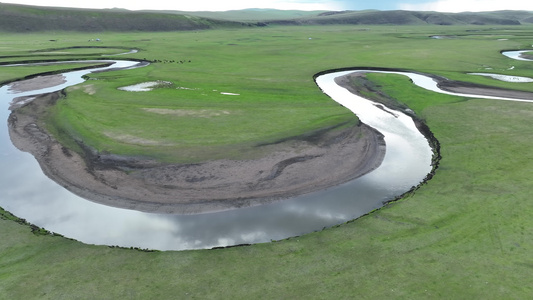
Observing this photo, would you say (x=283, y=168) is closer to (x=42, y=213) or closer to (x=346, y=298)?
(x=346, y=298)

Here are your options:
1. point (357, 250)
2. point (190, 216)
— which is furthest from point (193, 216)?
point (357, 250)

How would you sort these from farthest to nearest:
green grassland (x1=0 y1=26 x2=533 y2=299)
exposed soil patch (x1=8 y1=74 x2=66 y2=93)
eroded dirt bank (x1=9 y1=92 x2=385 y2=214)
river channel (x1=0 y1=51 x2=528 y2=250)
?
exposed soil patch (x1=8 y1=74 x2=66 y2=93)
eroded dirt bank (x1=9 y1=92 x2=385 y2=214)
river channel (x1=0 y1=51 x2=528 y2=250)
green grassland (x1=0 y1=26 x2=533 y2=299)

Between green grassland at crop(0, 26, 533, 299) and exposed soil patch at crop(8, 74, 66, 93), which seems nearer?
green grassland at crop(0, 26, 533, 299)

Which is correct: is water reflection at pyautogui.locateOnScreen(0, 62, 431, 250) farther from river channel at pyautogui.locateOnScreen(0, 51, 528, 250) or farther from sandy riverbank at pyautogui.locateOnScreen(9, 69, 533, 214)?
sandy riverbank at pyautogui.locateOnScreen(9, 69, 533, 214)

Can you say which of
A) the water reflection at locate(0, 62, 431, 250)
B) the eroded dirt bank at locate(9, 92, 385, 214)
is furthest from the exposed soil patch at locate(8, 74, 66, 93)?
the water reflection at locate(0, 62, 431, 250)

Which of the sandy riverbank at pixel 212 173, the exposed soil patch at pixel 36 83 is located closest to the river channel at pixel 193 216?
the sandy riverbank at pixel 212 173

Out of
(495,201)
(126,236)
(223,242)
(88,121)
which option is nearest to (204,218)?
(223,242)
